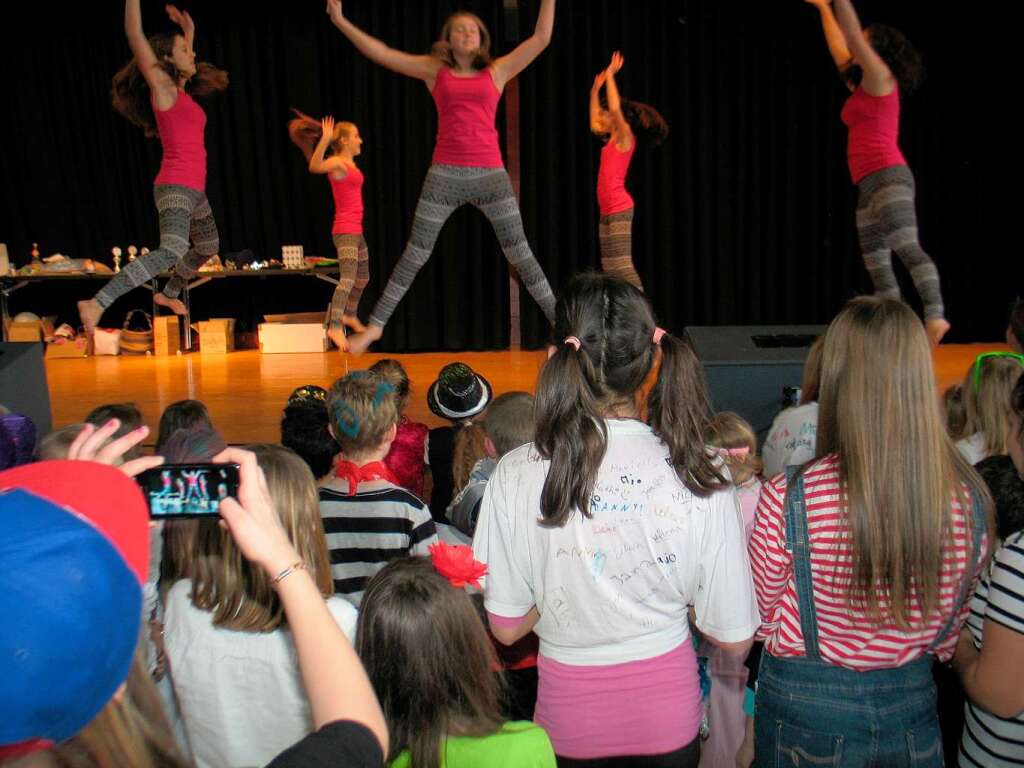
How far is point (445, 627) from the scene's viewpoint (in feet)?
3.80

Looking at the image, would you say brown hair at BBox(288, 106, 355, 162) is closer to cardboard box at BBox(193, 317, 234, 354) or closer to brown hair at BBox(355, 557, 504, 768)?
cardboard box at BBox(193, 317, 234, 354)

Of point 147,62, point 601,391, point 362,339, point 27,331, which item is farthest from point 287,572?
point 27,331

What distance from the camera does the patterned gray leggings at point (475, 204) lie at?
428cm

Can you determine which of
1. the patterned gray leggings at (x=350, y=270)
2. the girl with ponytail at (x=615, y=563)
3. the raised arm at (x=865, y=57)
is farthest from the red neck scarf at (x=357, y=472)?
the patterned gray leggings at (x=350, y=270)

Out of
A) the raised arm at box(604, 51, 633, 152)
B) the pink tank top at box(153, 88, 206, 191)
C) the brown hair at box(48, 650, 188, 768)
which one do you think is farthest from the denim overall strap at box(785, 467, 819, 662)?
the raised arm at box(604, 51, 633, 152)

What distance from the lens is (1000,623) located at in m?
1.18

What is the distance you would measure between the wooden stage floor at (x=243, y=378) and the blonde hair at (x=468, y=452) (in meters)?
1.98

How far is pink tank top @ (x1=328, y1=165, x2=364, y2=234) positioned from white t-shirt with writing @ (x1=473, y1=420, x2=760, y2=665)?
5175mm

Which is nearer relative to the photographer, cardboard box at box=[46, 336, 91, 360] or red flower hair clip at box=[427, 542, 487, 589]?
red flower hair clip at box=[427, 542, 487, 589]

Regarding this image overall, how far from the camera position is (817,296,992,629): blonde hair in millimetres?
1277

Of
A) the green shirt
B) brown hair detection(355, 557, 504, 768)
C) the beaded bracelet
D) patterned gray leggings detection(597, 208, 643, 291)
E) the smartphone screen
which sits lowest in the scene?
the green shirt

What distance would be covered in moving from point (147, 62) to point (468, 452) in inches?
112

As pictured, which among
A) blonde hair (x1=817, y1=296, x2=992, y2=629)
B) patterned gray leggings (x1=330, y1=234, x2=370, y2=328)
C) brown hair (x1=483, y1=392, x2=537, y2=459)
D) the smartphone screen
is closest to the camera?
the smartphone screen

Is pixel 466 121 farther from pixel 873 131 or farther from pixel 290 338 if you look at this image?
pixel 290 338
